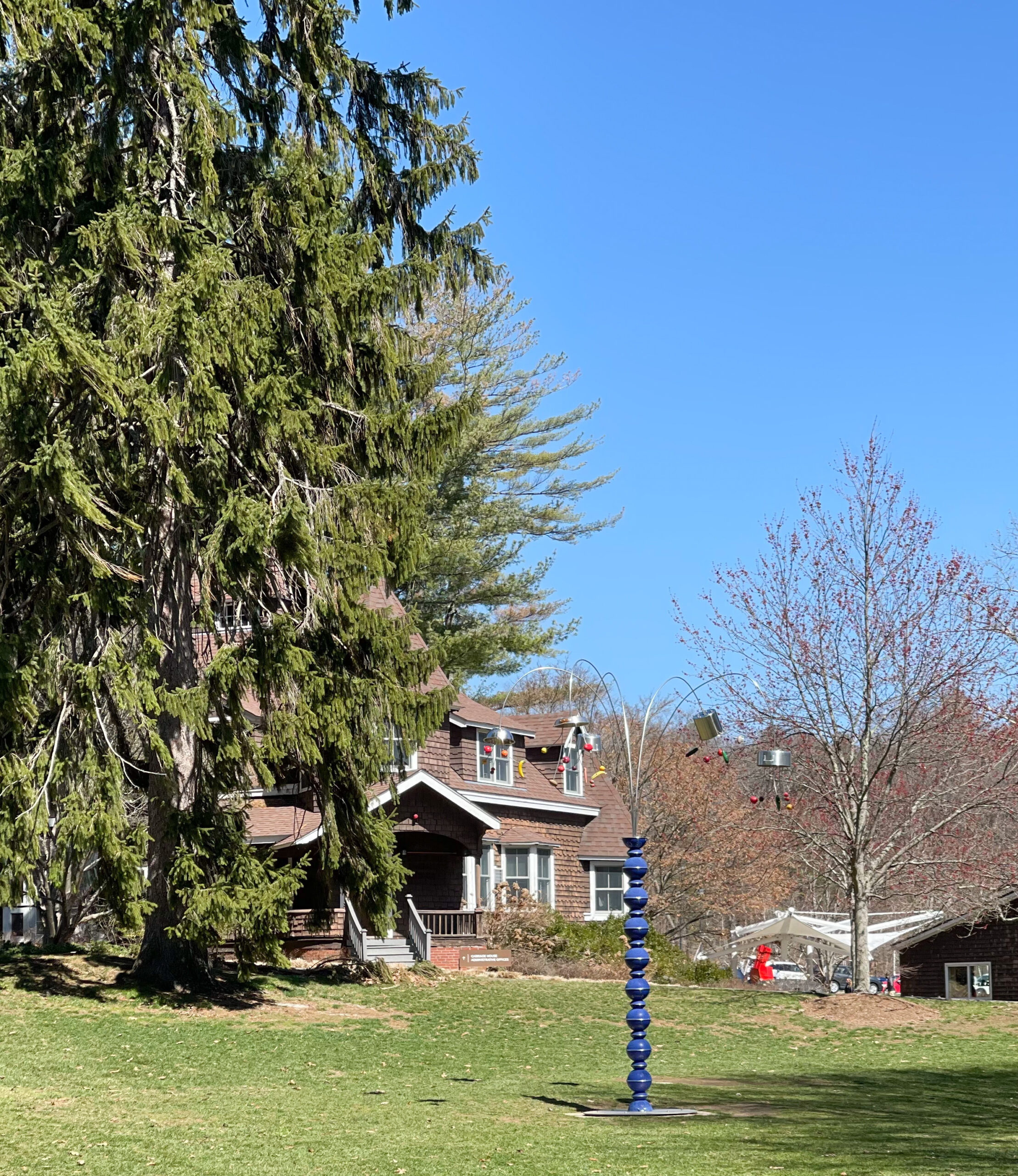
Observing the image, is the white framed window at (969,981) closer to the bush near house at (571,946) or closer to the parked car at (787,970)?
the bush near house at (571,946)

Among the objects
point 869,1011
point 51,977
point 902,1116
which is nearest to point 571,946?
point 869,1011

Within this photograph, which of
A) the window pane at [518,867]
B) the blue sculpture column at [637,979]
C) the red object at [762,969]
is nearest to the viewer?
the blue sculpture column at [637,979]

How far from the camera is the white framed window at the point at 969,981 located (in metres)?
34.8

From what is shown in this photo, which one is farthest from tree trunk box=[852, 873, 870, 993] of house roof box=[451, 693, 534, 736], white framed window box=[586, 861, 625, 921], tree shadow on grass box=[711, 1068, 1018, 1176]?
white framed window box=[586, 861, 625, 921]

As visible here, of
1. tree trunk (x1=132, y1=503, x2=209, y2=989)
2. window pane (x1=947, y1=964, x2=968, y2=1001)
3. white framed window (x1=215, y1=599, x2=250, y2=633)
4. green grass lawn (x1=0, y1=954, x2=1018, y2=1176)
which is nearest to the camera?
green grass lawn (x1=0, y1=954, x2=1018, y2=1176)

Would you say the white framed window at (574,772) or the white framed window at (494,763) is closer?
the white framed window at (494,763)

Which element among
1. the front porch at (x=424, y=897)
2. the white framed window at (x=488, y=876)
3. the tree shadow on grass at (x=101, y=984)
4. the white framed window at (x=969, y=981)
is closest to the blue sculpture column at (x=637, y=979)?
the tree shadow on grass at (x=101, y=984)

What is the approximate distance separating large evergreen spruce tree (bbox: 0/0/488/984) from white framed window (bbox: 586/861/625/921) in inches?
664

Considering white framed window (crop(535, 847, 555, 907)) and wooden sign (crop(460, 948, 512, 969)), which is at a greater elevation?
white framed window (crop(535, 847, 555, 907))

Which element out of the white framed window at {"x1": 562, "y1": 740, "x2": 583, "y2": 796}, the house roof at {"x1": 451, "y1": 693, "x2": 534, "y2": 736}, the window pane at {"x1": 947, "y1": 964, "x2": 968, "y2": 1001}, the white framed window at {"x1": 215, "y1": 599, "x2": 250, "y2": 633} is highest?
the white framed window at {"x1": 215, "y1": 599, "x2": 250, "y2": 633}

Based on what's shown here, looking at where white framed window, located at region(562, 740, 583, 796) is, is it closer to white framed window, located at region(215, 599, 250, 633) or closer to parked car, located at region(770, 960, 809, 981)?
white framed window, located at region(215, 599, 250, 633)

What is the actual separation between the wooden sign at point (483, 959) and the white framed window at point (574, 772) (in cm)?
846

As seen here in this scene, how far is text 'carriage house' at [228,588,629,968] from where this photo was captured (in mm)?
26406

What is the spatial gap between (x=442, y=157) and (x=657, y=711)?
38082 millimetres
